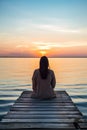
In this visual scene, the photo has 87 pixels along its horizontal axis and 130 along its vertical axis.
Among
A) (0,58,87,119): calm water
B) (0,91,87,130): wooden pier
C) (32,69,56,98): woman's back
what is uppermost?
(32,69,56,98): woman's back

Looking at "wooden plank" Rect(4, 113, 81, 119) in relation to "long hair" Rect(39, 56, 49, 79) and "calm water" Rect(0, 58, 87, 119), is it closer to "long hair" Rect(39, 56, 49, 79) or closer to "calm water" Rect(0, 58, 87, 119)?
"long hair" Rect(39, 56, 49, 79)

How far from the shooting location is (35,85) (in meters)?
10.4

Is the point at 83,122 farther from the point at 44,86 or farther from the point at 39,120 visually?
the point at 44,86

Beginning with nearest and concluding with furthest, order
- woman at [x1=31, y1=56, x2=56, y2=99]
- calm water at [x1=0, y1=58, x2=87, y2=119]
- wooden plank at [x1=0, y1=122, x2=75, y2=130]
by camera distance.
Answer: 1. wooden plank at [x1=0, y1=122, x2=75, y2=130]
2. woman at [x1=31, y1=56, x2=56, y2=99]
3. calm water at [x1=0, y1=58, x2=87, y2=119]

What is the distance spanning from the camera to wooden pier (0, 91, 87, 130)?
619 centimetres

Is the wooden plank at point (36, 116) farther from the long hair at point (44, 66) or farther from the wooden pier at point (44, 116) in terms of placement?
the long hair at point (44, 66)

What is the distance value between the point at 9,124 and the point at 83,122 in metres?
1.65

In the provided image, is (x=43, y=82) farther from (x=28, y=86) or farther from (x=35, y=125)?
(x=28, y=86)

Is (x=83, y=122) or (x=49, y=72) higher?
(x=49, y=72)

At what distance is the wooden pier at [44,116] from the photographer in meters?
6.19

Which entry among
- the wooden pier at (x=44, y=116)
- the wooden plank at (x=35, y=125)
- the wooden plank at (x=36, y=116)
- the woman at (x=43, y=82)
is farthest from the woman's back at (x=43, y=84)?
the wooden plank at (x=35, y=125)

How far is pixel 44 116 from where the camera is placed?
24.0ft

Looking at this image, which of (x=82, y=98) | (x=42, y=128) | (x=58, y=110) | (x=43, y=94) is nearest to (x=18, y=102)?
(x=43, y=94)

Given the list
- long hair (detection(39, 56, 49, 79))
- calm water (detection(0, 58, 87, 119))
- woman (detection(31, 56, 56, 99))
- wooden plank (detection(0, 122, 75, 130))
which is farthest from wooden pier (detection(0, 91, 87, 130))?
calm water (detection(0, 58, 87, 119))
